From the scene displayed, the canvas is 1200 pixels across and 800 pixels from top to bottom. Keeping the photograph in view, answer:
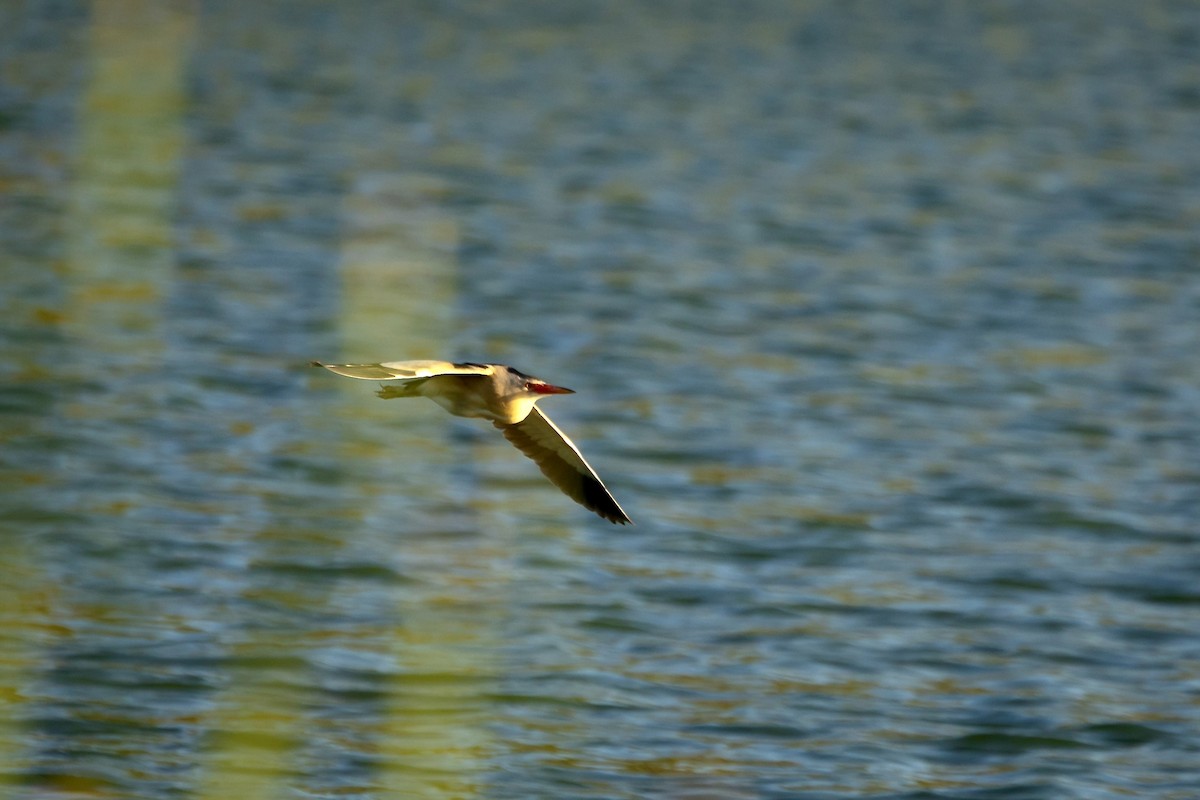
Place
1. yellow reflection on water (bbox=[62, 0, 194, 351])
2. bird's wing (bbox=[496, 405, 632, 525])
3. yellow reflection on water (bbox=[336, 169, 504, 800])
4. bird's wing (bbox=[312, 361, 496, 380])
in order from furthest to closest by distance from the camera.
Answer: yellow reflection on water (bbox=[62, 0, 194, 351]) → yellow reflection on water (bbox=[336, 169, 504, 800]) → bird's wing (bbox=[496, 405, 632, 525]) → bird's wing (bbox=[312, 361, 496, 380])

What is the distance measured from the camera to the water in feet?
22.1

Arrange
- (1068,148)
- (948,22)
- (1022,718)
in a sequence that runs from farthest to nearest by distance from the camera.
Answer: (948,22) → (1068,148) → (1022,718)

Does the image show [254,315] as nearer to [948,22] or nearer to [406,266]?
[406,266]

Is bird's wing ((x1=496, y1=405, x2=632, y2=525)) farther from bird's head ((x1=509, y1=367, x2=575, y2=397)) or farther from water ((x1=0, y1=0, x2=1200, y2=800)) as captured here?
water ((x1=0, y1=0, x2=1200, y2=800))

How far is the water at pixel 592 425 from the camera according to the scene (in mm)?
6727

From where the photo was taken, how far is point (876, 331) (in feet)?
41.3

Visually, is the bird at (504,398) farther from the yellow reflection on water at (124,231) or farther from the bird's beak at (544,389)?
the yellow reflection on water at (124,231)

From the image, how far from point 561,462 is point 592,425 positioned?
16.7 ft

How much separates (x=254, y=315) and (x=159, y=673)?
527 centimetres

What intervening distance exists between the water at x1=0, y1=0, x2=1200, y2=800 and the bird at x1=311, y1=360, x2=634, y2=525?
21 cm

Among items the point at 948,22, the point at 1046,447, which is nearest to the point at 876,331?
the point at 1046,447

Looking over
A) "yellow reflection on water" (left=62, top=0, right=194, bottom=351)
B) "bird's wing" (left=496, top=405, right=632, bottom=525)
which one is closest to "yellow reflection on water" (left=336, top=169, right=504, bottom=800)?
"bird's wing" (left=496, top=405, right=632, bottom=525)

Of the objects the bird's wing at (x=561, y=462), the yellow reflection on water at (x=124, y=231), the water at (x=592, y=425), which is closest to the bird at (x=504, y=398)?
the bird's wing at (x=561, y=462)

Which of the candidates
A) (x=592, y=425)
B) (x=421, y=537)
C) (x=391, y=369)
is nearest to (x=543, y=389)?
(x=391, y=369)
